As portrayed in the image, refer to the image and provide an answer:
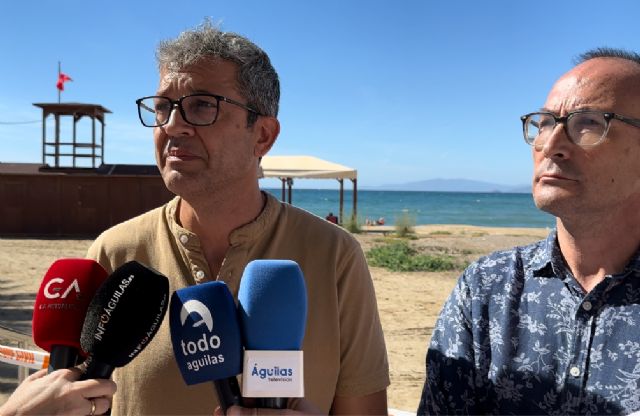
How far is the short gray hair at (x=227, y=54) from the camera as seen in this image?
1.86m

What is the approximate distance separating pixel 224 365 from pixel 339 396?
0.86 meters

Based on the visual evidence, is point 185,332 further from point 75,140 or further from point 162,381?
point 75,140

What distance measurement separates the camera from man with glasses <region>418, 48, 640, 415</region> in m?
1.71

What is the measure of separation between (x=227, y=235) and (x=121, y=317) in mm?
702

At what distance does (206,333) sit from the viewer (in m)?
1.29

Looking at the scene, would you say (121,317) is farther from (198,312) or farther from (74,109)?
(74,109)

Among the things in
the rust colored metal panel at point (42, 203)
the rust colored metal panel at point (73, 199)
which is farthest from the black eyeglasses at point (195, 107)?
the rust colored metal panel at point (42, 203)

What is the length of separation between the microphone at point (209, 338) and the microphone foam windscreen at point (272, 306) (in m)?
0.04

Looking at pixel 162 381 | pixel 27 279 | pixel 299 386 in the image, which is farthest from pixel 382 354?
pixel 27 279

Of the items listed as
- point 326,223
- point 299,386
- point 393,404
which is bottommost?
point 393,404

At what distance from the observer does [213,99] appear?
1818 mm

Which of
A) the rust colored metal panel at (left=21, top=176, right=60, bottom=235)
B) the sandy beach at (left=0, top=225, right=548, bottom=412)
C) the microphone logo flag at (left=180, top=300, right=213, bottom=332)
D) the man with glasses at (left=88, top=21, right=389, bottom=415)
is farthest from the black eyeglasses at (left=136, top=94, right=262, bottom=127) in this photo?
the rust colored metal panel at (left=21, top=176, right=60, bottom=235)

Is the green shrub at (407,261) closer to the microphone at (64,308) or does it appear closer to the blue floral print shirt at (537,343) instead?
the blue floral print shirt at (537,343)

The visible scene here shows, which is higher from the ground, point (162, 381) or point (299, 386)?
point (299, 386)
